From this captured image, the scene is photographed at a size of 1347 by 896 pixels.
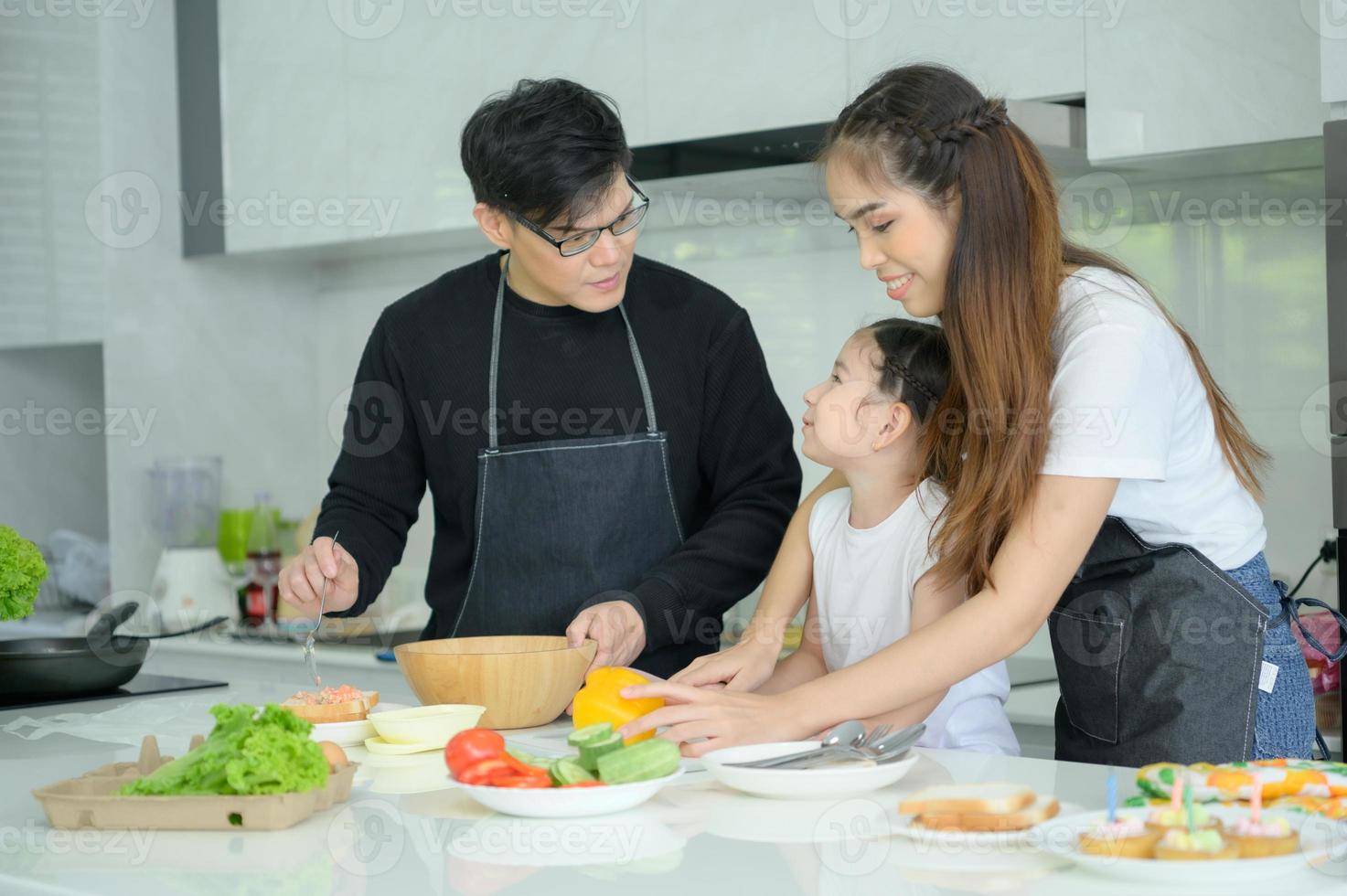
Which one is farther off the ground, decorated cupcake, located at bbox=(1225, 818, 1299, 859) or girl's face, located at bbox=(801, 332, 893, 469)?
girl's face, located at bbox=(801, 332, 893, 469)

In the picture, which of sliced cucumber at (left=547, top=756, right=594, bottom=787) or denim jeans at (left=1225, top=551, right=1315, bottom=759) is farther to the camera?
denim jeans at (left=1225, top=551, right=1315, bottom=759)

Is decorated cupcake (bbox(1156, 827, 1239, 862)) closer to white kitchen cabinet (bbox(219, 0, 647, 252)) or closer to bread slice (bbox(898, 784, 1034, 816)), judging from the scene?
bread slice (bbox(898, 784, 1034, 816))

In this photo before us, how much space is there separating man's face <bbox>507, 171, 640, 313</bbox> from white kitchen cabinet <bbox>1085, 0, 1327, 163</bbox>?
0.92m

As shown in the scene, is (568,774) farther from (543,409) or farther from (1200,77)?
(1200,77)

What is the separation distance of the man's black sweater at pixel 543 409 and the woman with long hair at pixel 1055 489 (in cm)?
47

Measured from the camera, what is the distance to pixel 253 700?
176 centimetres

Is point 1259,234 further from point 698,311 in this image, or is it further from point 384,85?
point 384,85

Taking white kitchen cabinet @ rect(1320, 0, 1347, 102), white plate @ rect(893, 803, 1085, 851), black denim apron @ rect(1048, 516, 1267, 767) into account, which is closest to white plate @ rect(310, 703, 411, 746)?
white plate @ rect(893, 803, 1085, 851)

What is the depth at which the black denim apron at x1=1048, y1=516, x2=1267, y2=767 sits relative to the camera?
143cm

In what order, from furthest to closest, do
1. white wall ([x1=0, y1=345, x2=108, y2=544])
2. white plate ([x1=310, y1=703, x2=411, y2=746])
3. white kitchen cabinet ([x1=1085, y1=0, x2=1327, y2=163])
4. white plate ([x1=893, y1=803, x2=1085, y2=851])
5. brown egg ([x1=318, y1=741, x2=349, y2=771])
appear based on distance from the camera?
white wall ([x1=0, y1=345, x2=108, y2=544]) < white kitchen cabinet ([x1=1085, y1=0, x2=1327, y2=163]) < white plate ([x1=310, y1=703, x2=411, y2=746]) < brown egg ([x1=318, y1=741, x2=349, y2=771]) < white plate ([x1=893, y1=803, x2=1085, y2=851])

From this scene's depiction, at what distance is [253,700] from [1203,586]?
1107 millimetres

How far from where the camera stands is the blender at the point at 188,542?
3.52 metres

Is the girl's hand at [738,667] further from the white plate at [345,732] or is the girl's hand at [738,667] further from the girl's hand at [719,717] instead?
the white plate at [345,732]

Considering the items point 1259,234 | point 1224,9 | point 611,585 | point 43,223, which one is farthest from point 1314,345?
point 43,223
